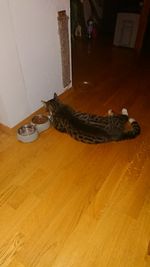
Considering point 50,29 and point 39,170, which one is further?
point 50,29

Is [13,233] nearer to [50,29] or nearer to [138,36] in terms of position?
[50,29]

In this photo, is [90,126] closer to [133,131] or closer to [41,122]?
[133,131]

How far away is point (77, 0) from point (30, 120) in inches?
113

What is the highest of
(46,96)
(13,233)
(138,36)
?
(138,36)

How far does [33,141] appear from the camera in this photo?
62.6 inches

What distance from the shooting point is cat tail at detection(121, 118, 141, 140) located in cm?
152

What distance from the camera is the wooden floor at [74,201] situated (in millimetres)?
970

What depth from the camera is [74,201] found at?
118 centimetres

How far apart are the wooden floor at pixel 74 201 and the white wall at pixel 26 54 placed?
0.28 metres

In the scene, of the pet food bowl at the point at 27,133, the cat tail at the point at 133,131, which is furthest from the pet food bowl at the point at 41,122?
the cat tail at the point at 133,131

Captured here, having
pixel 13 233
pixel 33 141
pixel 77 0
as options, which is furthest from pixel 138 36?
pixel 13 233

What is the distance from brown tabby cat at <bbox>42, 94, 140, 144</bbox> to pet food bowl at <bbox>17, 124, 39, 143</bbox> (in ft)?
0.64

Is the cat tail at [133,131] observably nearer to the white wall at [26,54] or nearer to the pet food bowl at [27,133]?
the pet food bowl at [27,133]

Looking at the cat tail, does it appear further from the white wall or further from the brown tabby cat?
the white wall
